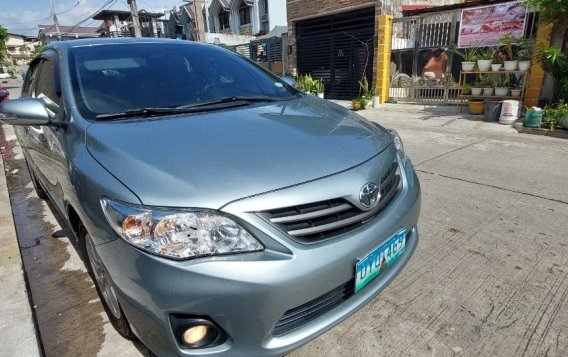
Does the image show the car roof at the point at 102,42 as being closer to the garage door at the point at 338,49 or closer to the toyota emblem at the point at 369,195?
the toyota emblem at the point at 369,195

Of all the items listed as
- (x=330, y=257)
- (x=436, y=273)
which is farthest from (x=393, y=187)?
(x=436, y=273)

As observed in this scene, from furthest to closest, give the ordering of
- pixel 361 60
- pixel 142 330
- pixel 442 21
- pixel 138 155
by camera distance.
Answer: pixel 361 60, pixel 442 21, pixel 138 155, pixel 142 330

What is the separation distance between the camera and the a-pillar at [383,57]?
373 inches

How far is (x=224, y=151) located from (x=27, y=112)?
130 centimetres

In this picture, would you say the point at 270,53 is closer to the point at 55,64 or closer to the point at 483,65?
the point at 483,65

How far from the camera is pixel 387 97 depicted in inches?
400

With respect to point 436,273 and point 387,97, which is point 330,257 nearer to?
point 436,273

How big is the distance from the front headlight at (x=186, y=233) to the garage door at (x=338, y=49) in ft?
32.6

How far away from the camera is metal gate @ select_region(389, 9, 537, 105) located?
8586 millimetres

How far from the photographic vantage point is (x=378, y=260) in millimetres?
1592

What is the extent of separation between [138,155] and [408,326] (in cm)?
155

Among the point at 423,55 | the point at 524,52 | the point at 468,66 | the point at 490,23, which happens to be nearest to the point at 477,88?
the point at 468,66

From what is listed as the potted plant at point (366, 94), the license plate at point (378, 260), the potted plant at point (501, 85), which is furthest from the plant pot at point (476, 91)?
the license plate at point (378, 260)

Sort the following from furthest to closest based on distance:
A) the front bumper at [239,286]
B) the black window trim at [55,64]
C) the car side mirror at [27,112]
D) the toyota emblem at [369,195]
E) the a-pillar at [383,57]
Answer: the a-pillar at [383,57], the black window trim at [55,64], the car side mirror at [27,112], the toyota emblem at [369,195], the front bumper at [239,286]
